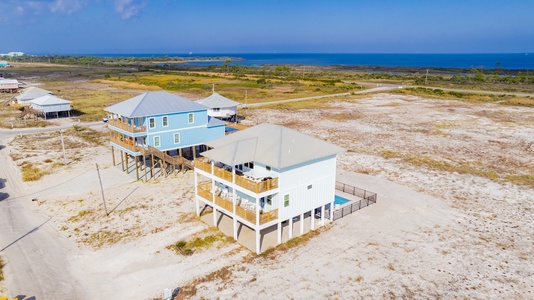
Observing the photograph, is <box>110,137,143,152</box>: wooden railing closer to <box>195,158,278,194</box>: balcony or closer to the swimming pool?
<box>195,158,278,194</box>: balcony

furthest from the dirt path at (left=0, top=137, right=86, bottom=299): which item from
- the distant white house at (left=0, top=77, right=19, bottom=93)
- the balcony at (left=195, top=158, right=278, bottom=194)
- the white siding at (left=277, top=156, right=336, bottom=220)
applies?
the distant white house at (left=0, top=77, right=19, bottom=93)

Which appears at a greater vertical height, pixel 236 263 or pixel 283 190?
pixel 283 190

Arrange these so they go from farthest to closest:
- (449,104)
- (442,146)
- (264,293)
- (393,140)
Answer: (449,104)
(393,140)
(442,146)
(264,293)

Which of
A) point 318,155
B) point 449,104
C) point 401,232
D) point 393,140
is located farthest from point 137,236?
point 449,104

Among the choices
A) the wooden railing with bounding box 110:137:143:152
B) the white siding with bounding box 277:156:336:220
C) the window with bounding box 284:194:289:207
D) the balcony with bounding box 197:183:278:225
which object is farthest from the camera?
the wooden railing with bounding box 110:137:143:152

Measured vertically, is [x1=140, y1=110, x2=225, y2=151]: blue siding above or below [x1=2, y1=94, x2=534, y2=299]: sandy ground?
above

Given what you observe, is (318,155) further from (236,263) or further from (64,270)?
(64,270)

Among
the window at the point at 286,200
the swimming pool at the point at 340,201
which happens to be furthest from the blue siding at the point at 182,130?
the window at the point at 286,200
